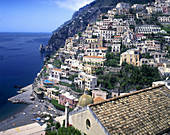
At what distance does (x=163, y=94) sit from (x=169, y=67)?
2842 cm

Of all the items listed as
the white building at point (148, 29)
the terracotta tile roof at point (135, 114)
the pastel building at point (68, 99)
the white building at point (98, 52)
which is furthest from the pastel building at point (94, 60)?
the terracotta tile roof at point (135, 114)

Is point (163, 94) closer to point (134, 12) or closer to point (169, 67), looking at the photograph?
point (169, 67)

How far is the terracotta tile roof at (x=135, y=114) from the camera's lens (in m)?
6.58

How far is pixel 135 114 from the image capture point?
715 cm

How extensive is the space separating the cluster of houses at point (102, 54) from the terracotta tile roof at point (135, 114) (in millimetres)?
17729

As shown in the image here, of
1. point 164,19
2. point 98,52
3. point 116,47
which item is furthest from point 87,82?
point 164,19

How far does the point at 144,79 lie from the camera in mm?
32531

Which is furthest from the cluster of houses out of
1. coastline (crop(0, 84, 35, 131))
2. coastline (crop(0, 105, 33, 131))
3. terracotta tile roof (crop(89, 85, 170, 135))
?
terracotta tile roof (crop(89, 85, 170, 135))

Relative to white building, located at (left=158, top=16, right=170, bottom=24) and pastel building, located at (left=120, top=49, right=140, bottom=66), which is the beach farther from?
white building, located at (left=158, top=16, right=170, bottom=24)

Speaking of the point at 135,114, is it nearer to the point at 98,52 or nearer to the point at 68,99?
the point at 68,99

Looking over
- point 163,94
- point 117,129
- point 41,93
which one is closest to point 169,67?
point 41,93

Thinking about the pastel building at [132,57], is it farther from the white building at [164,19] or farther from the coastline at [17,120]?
the white building at [164,19]

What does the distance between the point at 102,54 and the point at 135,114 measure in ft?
124

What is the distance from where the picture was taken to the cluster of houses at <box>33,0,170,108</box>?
35772mm
